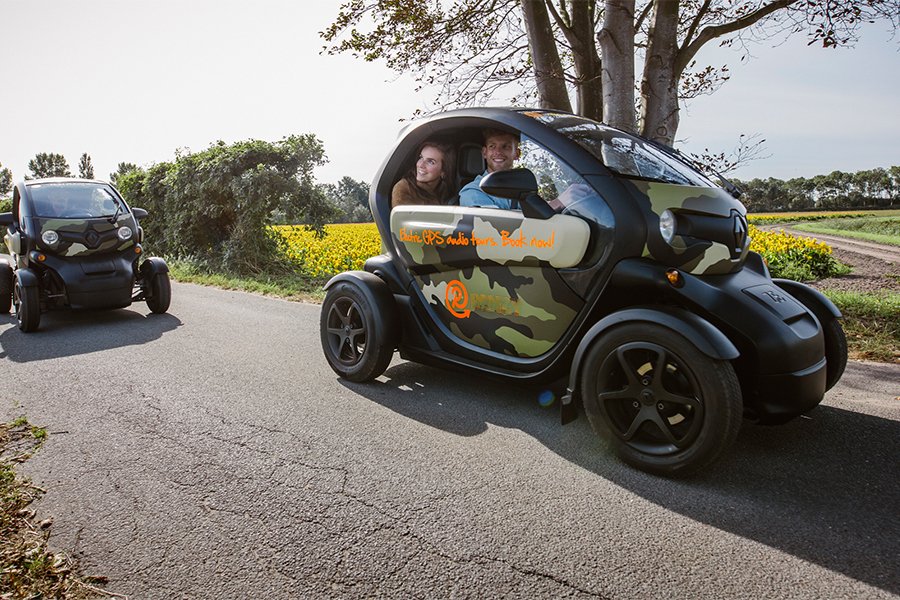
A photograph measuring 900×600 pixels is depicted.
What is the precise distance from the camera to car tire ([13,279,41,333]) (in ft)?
19.1

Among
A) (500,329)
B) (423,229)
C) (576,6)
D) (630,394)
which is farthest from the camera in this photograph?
(576,6)

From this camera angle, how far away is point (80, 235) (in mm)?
6359

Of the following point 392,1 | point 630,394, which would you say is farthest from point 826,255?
point 630,394

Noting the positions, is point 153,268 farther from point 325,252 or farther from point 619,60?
A: point 619,60

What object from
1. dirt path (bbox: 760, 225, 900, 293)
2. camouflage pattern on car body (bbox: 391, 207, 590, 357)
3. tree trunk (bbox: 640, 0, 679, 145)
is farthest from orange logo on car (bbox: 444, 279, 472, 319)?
dirt path (bbox: 760, 225, 900, 293)

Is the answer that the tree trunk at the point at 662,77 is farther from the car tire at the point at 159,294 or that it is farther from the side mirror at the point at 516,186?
the car tire at the point at 159,294

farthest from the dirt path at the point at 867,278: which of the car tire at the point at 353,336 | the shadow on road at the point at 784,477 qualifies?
the car tire at the point at 353,336

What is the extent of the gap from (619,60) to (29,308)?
6583 mm

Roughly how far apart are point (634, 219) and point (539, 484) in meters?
1.23

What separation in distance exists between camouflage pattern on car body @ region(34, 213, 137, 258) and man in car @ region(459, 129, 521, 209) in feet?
15.5

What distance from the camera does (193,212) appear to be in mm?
11156

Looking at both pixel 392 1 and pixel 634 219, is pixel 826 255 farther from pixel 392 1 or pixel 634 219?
pixel 634 219

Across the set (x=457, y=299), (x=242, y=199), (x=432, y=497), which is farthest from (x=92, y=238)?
(x=432, y=497)

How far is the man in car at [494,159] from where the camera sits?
11.0ft
